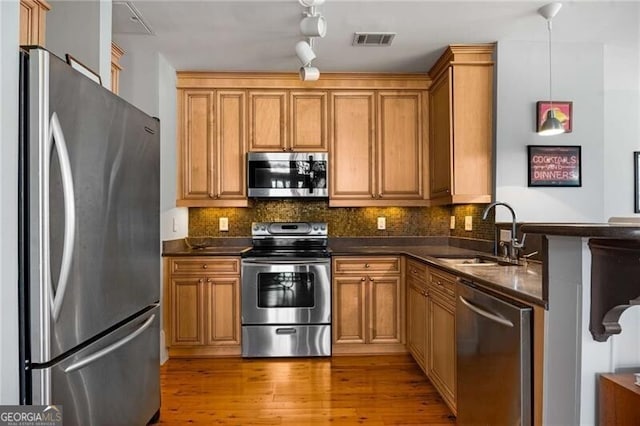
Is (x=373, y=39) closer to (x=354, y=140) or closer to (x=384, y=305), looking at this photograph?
(x=354, y=140)

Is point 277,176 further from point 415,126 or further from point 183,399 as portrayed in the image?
point 183,399

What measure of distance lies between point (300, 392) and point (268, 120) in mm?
2303

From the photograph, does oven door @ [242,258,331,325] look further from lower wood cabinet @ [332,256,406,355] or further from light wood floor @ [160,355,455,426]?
light wood floor @ [160,355,455,426]

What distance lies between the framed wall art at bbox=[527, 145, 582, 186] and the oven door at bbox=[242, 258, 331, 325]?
1729 mm

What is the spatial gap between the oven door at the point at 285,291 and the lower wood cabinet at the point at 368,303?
12 cm

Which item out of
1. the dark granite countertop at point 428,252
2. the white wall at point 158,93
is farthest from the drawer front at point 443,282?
the white wall at point 158,93

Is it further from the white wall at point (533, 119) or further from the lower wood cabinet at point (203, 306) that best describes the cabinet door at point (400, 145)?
the lower wood cabinet at point (203, 306)

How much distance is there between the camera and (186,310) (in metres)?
3.43

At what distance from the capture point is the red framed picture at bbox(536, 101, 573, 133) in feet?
9.73

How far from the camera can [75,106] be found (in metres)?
1.42

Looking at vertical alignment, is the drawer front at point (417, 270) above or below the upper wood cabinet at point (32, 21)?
below

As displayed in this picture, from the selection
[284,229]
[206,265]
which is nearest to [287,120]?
[284,229]

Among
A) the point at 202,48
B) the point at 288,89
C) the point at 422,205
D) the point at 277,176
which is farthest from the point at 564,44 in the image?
the point at 202,48

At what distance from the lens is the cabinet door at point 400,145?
150 inches
